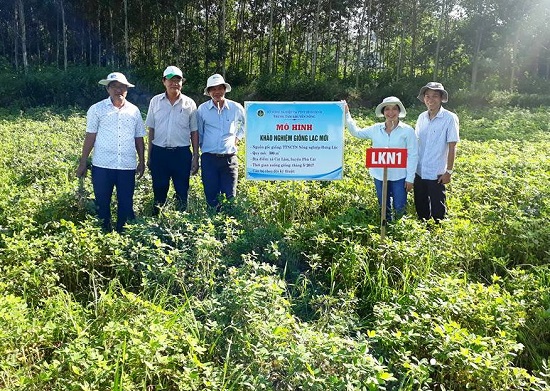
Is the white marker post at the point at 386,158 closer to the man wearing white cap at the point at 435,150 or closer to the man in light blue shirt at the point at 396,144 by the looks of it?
the man in light blue shirt at the point at 396,144

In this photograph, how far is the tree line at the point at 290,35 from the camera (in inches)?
1143

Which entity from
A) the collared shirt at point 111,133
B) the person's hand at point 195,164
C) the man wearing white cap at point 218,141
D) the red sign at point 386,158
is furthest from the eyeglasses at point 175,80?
the red sign at point 386,158

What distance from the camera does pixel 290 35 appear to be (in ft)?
106

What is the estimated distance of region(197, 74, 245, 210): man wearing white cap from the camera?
5254 millimetres

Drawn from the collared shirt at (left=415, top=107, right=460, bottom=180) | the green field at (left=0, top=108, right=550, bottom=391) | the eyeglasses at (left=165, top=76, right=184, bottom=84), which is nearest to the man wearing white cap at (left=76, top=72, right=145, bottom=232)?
the green field at (left=0, top=108, right=550, bottom=391)

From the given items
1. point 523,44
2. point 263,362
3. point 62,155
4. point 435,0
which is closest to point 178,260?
point 263,362

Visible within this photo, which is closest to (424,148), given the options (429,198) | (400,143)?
(400,143)

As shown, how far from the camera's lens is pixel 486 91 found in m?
27.2

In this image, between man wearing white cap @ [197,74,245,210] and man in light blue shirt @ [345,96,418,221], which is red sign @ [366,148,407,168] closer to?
man in light blue shirt @ [345,96,418,221]

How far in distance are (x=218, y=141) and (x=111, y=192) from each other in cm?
126

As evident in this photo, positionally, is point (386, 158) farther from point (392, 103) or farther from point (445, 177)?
point (445, 177)

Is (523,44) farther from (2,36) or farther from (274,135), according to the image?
(2,36)

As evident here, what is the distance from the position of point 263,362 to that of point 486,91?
2828 centimetres

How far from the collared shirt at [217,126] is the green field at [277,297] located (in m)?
0.66
